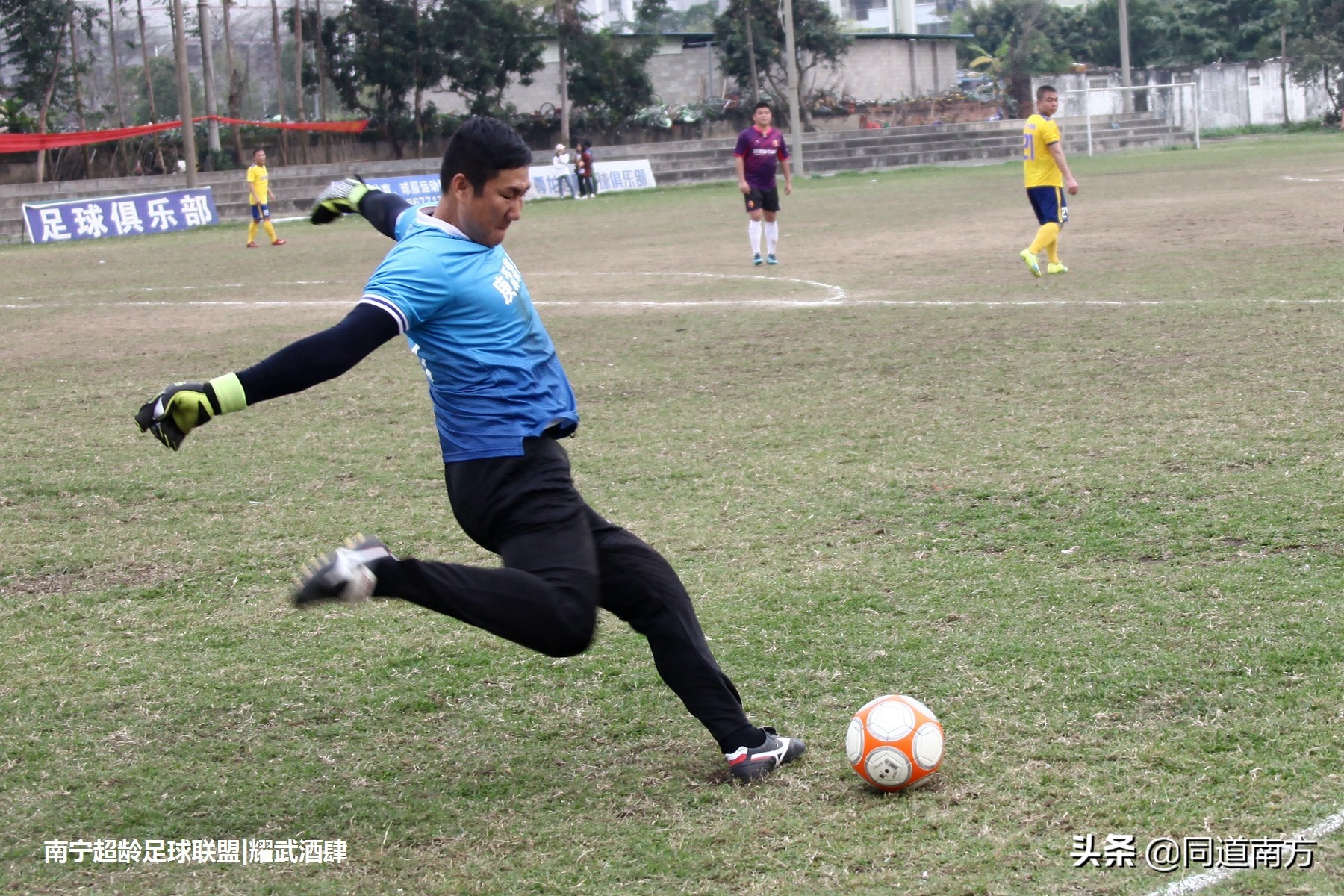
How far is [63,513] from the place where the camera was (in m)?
7.12

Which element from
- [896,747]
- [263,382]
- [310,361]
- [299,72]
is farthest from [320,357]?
[299,72]

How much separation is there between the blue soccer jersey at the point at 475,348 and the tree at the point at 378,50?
41429mm

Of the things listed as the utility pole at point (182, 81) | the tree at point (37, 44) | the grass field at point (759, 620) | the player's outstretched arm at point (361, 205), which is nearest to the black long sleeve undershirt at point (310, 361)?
the player's outstretched arm at point (361, 205)

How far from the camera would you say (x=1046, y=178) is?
1470 cm

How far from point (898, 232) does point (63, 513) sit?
16.0m

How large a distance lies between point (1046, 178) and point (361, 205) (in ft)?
38.0

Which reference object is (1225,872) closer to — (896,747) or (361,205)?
(896,747)

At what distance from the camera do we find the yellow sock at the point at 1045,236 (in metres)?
14.4

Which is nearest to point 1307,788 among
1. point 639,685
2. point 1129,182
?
point 639,685

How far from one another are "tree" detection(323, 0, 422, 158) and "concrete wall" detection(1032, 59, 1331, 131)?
25782mm

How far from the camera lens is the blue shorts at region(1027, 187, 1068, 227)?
47.8ft

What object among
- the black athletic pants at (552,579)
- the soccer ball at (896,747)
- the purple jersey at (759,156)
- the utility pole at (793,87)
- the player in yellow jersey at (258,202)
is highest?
the utility pole at (793,87)

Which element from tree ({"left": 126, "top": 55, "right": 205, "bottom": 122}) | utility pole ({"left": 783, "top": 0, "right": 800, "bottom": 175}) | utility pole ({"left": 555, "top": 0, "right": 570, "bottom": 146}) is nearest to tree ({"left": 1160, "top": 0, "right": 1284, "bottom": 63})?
utility pole ({"left": 783, "top": 0, "right": 800, "bottom": 175})

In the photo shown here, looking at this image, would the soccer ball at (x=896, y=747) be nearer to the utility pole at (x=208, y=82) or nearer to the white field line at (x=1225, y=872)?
the white field line at (x=1225, y=872)
